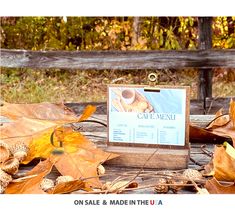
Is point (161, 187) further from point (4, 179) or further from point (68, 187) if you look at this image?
point (4, 179)

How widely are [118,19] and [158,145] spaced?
4.29m

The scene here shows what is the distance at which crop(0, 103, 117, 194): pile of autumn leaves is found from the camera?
3.51 feet

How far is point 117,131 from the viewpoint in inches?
47.0

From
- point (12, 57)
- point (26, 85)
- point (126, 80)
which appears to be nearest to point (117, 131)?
point (12, 57)

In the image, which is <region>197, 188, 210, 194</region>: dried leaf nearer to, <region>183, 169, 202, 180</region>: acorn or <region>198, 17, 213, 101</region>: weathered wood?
<region>183, 169, 202, 180</region>: acorn

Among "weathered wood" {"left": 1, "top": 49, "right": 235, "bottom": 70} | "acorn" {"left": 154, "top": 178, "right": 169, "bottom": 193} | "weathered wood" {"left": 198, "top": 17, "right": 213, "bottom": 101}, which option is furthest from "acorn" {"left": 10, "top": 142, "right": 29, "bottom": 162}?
"weathered wood" {"left": 198, "top": 17, "right": 213, "bottom": 101}

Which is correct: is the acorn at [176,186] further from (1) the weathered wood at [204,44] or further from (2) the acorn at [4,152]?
(1) the weathered wood at [204,44]

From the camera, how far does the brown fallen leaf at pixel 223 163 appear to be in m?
1.06

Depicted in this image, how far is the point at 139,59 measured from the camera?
3355mm

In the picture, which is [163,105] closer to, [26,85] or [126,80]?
[126,80]

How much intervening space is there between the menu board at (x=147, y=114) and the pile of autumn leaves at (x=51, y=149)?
0.20ft

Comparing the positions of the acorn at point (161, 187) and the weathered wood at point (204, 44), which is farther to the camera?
the weathered wood at point (204, 44)

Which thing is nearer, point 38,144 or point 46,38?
point 38,144

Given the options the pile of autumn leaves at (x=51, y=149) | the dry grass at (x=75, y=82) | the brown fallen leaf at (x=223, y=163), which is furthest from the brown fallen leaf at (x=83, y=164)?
the dry grass at (x=75, y=82)
